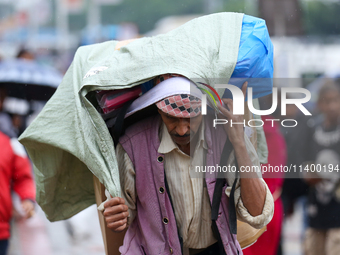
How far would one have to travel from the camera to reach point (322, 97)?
15.1ft

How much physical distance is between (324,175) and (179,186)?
240cm

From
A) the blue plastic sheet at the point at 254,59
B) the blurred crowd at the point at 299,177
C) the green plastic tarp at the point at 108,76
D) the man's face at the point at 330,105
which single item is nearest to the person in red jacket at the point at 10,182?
the blurred crowd at the point at 299,177

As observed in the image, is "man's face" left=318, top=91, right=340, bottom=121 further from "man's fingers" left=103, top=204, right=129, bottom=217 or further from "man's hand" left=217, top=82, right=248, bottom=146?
"man's fingers" left=103, top=204, right=129, bottom=217

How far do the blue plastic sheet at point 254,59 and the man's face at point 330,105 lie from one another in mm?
2290

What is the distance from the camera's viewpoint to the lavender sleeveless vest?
7.76 feet

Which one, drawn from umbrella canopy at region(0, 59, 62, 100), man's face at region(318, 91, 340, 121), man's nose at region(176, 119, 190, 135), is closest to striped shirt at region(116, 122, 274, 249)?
man's nose at region(176, 119, 190, 135)

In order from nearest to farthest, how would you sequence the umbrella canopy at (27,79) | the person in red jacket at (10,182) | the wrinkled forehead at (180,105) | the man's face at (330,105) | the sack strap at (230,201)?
the wrinkled forehead at (180,105)
the sack strap at (230,201)
the person in red jacket at (10,182)
the man's face at (330,105)
the umbrella canopy at (27,79)

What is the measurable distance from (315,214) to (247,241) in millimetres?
2012

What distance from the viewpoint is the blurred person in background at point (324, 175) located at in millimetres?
4367

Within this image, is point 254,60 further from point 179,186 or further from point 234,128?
point 179,186

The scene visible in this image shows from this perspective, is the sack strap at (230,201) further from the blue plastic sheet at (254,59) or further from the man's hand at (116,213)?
the man's hand at (116,213)

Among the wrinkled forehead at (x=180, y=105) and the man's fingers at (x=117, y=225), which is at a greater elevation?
the wrinkled forehead at (x=180, y=105)

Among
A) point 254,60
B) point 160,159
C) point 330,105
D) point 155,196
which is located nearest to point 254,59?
point 254,60

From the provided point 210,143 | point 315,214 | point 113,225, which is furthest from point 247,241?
point 315,214
